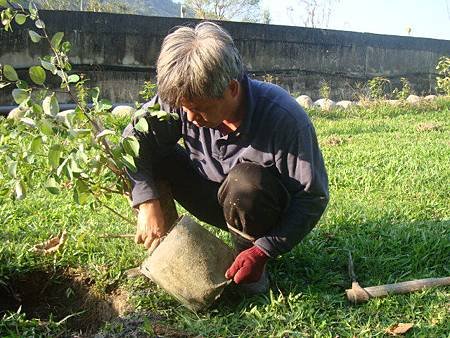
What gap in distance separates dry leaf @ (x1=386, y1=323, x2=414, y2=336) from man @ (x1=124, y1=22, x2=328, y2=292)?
1.57 ft

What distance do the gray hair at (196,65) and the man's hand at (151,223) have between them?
56cm

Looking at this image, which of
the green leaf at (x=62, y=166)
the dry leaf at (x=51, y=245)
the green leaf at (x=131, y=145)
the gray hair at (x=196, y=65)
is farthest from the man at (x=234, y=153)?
the dry leaf at (x=51, y=245)

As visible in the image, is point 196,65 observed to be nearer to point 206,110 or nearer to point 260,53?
point 206,110

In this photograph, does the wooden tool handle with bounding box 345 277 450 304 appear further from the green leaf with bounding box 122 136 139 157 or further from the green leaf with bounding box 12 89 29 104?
the green leaf with bounding box 12 89 29 104

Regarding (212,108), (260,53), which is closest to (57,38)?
(212,108)

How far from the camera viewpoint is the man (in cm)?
178

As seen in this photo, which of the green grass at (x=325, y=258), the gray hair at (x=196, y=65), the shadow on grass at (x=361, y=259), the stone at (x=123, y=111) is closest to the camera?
the gray hair at (x=196, y=65)

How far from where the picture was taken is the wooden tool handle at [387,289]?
222 cm

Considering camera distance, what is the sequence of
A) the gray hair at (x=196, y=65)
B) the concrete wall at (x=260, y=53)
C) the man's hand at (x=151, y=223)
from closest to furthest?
the gray hair at (x=196, y=65) → the man's hand at (x=151, y=223) → the concrete wall at (x=260, y=53)

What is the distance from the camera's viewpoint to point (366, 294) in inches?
87.5

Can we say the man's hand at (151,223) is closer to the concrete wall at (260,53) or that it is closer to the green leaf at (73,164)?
the green leaf at (73,164)

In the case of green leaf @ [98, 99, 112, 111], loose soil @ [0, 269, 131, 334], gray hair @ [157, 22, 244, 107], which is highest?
gray hair @ [157, 22, 244, 107]

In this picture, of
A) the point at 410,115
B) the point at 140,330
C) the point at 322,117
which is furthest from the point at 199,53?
the point at 410,115

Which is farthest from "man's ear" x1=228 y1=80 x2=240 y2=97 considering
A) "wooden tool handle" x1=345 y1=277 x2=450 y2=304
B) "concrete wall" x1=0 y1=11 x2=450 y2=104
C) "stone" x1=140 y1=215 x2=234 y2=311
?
"concrete wall" x1=0 y1=11 x2=450 y2=104
